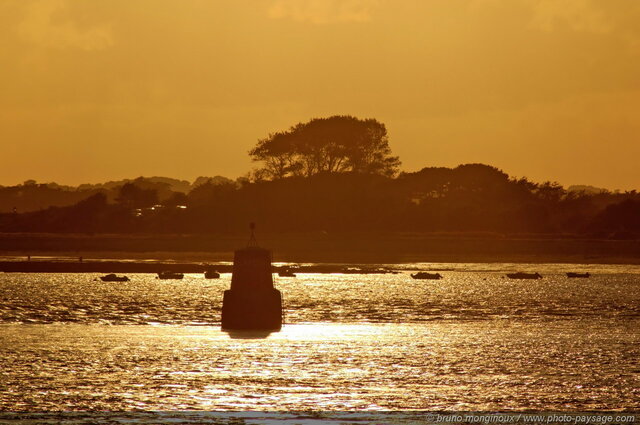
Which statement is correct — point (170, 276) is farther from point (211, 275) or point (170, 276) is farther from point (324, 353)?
point (324, 353)

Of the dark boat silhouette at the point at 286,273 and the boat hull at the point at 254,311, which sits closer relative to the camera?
the boat hull at the point at 254,311

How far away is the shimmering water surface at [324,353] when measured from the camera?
45.8 meters

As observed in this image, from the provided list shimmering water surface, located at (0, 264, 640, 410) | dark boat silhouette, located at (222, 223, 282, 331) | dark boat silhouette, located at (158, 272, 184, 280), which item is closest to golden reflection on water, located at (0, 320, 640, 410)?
shimmering water surface, located at (0, 264, 640, 410)

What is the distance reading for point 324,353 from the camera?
61.2m

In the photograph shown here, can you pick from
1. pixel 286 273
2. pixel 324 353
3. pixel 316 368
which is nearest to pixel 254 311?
pixel 324 353

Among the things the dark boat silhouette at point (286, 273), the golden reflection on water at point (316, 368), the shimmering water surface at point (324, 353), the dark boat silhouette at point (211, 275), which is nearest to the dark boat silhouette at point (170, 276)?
the dark boat silhouette at point (211, 275)

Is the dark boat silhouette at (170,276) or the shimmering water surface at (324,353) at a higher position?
the dark boat silhouette at (170,276)

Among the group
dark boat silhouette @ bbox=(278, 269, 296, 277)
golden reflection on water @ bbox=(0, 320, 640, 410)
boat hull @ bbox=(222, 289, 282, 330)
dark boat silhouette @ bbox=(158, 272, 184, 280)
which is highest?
dark boat silhouette @ bbox=(278, 269, 296, 277)

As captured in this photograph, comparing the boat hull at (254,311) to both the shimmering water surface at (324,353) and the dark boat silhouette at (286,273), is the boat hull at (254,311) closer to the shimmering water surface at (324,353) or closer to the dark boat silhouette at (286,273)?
the shimmering water surface at (324,353)

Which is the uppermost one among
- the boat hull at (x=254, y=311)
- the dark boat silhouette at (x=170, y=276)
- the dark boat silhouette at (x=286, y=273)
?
the dark boat silhouette at (x=286, y=273)

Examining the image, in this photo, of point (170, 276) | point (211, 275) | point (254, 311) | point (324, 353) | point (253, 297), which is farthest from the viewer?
point (211, 275)

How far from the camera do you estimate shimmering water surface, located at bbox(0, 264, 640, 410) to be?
4581 centimetres

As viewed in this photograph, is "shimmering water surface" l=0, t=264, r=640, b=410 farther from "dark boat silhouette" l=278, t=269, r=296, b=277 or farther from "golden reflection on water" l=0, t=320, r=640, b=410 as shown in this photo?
"dark boat silhouette" l=278, t=269, r=296, b=277

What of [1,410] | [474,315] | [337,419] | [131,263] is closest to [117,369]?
[1,410]
